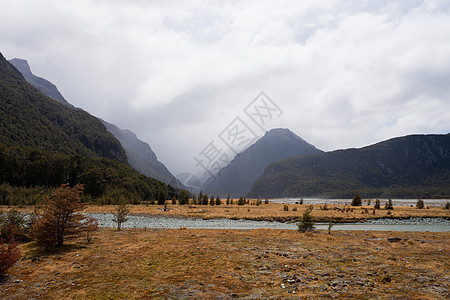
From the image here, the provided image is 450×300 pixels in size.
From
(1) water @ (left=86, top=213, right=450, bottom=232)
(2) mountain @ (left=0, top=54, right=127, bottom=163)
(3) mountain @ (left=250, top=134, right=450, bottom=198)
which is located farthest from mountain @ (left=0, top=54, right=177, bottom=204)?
(3) mountain @ (left=250, top=134, right=450, bottom=198)

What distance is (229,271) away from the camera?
8.12 meters

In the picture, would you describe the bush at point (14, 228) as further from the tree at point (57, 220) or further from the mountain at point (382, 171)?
the mountain at point (382, 171)

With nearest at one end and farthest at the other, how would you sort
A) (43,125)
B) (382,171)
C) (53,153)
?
(53,153) < (43,125) < (382,171)

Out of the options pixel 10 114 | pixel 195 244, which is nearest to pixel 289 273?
pixel 195 244

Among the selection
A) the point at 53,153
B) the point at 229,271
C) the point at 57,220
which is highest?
the point at 53,153

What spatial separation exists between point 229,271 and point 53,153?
98213mm

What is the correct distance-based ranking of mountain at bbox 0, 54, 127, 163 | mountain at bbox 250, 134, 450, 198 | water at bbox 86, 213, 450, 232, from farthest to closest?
mountain at bbox 250, 134, 450, 198, mountain at bbox 0, 54, 127, 163, water at bbox 86, 213, 450, 232

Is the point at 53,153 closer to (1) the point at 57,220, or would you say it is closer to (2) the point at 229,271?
(1) the point at 57,220

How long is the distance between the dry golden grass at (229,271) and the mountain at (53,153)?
44.6 m

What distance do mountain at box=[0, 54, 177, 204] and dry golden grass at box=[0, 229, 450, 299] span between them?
146 ft

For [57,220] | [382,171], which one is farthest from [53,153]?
[382,171]

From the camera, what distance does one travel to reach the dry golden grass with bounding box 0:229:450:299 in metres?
6.23

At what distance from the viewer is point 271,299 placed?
228 inches

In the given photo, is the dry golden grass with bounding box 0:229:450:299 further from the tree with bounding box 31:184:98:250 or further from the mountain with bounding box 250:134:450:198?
the mountain with bounding box 250:134:450:198
